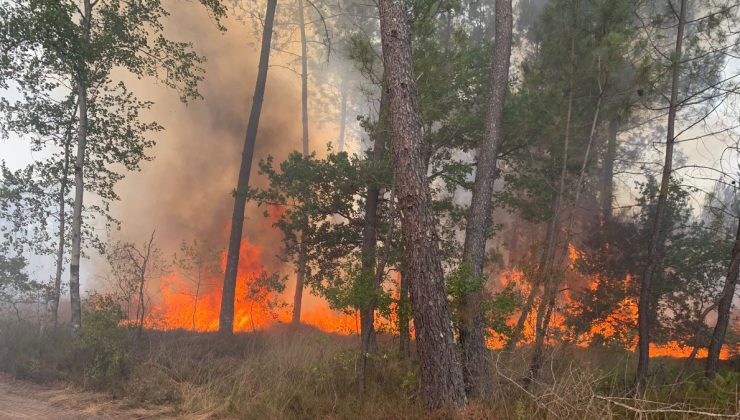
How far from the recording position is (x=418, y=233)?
6.25 m

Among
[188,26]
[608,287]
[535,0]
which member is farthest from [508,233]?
[188,26]

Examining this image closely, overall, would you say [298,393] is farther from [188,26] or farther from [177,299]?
[188,26]

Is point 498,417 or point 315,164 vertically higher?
point 315,164

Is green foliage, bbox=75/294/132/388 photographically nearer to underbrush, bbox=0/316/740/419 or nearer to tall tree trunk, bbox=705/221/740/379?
underbrush, bbox=0/316/740/419

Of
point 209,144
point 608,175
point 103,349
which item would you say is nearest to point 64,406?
point 103,349

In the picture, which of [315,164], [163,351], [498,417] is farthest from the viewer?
[315,164]

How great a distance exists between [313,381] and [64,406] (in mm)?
4117

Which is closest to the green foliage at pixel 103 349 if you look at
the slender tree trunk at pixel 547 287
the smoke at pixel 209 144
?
the slender tree trunk at pixel 547 287

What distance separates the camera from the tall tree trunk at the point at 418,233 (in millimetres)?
6086

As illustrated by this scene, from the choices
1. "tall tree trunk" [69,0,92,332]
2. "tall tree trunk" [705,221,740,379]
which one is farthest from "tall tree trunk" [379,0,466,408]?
"tall tree trunk" [69,0,92,332]

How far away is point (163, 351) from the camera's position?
10.6 meters

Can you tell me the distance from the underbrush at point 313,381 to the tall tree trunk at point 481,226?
1.53 feet

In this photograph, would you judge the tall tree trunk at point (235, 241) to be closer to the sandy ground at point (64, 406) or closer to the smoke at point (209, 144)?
the sandy ground at point (64, 406)

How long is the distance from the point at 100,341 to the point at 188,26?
22167 millimetres
